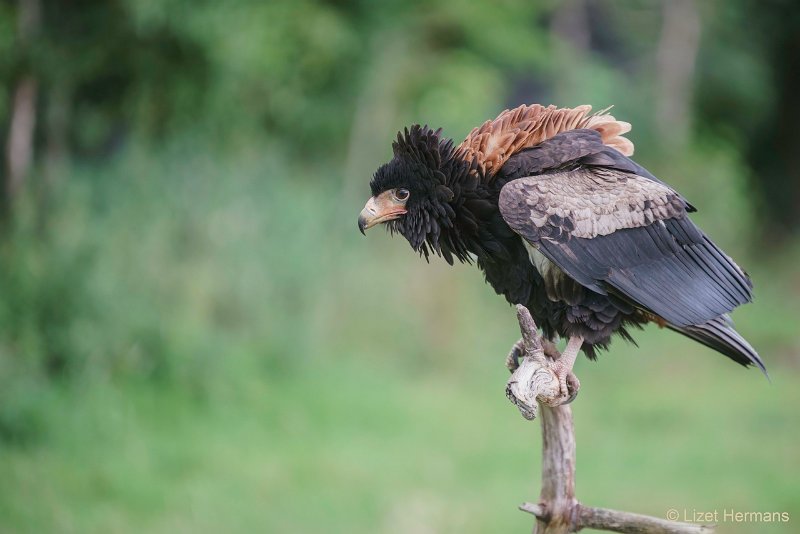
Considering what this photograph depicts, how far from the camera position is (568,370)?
3.53m

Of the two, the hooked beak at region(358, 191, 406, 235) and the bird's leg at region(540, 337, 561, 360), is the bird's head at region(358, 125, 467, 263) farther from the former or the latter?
the bird's leg at region(540, 337, 561, 360)

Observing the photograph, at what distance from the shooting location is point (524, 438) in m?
8.41

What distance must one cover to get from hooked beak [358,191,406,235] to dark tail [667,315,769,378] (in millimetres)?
1190

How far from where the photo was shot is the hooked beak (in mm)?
3883

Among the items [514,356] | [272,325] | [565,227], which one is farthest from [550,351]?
[272,325]

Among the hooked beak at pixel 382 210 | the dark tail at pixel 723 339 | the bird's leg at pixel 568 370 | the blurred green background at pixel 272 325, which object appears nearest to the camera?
the bird's leg at pixel 568 370

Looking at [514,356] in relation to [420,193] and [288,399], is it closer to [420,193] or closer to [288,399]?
[420,193]

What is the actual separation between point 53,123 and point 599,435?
554 centimetres

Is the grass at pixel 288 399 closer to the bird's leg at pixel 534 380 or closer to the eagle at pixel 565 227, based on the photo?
the eagle at pixel 565 227

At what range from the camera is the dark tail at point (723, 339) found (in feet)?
11.6

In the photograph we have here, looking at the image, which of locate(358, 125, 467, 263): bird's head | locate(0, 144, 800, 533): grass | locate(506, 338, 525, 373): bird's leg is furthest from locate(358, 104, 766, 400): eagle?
locate(0, 144, 800, 533): grass

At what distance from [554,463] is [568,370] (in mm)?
362

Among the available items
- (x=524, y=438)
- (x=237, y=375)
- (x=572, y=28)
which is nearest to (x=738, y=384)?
(x=524, y=438)

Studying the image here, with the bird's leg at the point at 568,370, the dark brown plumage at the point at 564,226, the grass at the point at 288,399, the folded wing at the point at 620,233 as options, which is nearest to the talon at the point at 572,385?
the bird's leg at the point at 568,370
